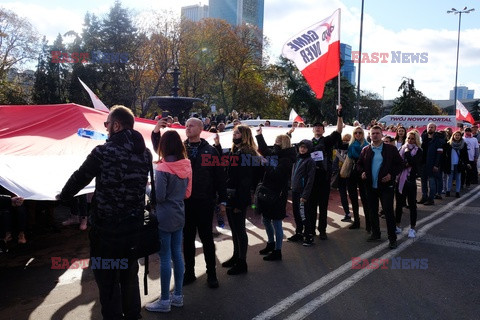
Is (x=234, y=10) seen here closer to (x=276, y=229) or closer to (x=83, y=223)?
(x=83, y=223)

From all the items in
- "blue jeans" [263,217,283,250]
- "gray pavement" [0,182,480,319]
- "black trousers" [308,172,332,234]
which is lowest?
"gray pavement" [0,182,480,319]

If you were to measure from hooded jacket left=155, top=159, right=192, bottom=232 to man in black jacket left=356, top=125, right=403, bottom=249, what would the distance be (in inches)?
136

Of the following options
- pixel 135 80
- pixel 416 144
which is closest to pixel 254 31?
pixel 135 80

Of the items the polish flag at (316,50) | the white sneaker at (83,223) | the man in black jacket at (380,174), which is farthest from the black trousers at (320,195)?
the white sneaker at (83,223)

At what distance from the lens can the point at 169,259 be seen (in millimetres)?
4082

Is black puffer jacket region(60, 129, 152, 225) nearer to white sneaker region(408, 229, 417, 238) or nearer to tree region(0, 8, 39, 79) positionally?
white sneaker region(408, 229, 417, 238)

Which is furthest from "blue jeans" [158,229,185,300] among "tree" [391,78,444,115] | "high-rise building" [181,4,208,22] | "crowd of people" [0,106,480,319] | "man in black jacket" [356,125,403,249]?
"high-rise building" [181,4,208,22]

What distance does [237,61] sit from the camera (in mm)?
46125

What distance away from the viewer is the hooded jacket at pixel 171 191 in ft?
12.8

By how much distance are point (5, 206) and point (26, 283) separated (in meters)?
1.30

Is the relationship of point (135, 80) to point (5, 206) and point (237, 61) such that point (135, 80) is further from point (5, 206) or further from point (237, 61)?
point (5, 206)

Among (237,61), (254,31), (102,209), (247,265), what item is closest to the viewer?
(102,209)

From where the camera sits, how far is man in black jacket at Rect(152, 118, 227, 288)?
4434 millimetres

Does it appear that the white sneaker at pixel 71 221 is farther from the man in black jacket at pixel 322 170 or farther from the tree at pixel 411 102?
the tree at pixel 411 102
